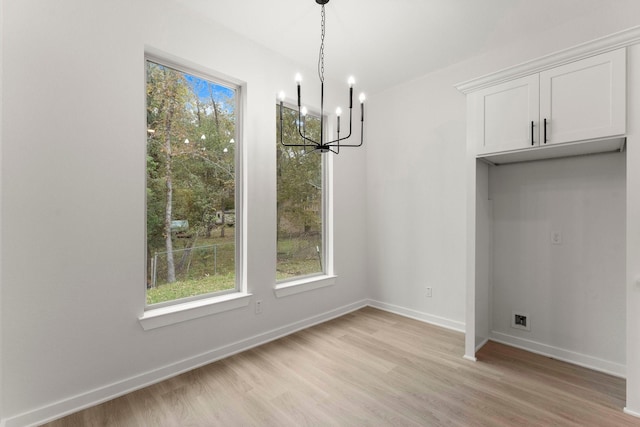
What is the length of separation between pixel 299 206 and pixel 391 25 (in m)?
2.00

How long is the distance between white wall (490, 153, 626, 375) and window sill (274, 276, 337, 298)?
5.88 feet

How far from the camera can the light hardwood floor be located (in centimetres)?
187

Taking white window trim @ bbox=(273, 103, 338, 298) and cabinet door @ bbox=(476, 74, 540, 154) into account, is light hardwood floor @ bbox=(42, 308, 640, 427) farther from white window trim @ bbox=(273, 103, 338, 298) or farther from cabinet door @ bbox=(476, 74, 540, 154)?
cabinet door @ bbox=(476, 74, 540, 154)

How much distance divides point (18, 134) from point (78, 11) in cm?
90

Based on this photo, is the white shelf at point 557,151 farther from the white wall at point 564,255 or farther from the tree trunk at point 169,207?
the tree trunk at point 169,207

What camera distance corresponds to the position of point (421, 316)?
11.7ft

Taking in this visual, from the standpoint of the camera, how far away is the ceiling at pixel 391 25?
235 centimetres

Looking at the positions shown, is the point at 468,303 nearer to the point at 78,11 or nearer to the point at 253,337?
the point at 253,337

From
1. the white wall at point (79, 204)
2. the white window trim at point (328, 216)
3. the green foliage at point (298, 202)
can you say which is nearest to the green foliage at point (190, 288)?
the white wall at point (79, 204)

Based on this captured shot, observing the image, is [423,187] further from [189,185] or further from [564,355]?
[189,185]

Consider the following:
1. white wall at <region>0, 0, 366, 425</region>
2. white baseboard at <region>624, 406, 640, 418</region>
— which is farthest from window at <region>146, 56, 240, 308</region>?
white baseboard at <region>624, 406, 640, 418</region>

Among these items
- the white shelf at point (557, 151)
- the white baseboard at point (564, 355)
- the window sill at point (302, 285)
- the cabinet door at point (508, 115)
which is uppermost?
the cabinet door at point (508, 115)

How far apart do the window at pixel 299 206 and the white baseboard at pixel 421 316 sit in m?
0.96

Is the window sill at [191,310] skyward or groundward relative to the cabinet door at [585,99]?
groundward
